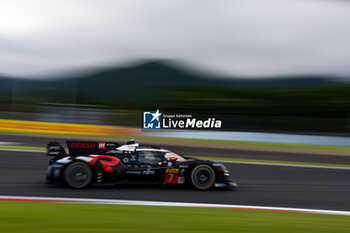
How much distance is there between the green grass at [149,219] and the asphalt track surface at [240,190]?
47.6 inches

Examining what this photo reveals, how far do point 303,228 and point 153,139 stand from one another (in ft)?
54.4

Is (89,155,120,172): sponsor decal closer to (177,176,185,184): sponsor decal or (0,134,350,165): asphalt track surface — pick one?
(177,176,185,184): sponsor decal

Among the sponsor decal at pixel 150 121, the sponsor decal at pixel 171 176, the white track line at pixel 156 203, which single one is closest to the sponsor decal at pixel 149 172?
the sponsor decal at pixel 171 176

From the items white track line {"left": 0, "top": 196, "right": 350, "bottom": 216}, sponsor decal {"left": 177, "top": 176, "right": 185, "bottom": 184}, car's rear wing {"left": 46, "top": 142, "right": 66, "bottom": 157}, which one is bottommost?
white track line {"left": 0, "top": 196, "right": 350, "bottom": 216}

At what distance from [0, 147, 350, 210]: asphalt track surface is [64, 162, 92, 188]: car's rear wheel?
17 cm

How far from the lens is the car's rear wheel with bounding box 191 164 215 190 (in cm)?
902

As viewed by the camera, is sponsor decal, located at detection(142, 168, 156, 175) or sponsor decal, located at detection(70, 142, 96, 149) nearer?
sponsor decal, located at detection(142, 168, 156, 175)

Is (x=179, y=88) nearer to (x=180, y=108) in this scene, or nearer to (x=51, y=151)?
(x=180, y=108)

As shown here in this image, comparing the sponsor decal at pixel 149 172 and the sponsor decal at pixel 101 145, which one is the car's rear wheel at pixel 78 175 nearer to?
the sponsor decal at pixel 101 145

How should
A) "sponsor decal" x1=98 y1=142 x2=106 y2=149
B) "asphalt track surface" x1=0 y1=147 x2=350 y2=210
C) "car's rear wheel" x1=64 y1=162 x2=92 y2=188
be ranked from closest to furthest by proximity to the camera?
1. "asphalt track surface" x1=0 y1=147 x2=350 y2=210
2. "car's rear wheel" x1=64 y1=162 x2=92 y2=188
3. "sponsor decal" x1=98 y1=142 x2=106 y2=149

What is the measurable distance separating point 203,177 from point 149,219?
11.1ft

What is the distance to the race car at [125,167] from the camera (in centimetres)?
859

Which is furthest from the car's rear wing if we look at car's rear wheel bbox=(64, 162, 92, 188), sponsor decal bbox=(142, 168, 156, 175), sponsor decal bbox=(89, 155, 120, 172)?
sponsor decal bbox=(142, 168, 156, 175)

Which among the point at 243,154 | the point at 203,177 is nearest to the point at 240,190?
the point at 203,177
